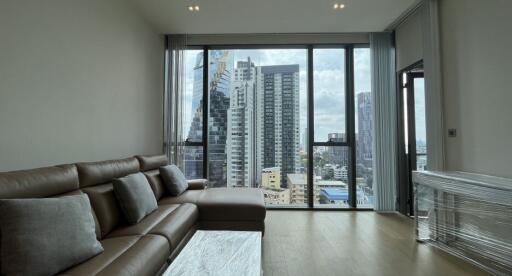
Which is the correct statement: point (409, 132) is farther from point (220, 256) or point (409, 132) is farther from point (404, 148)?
point (220, 256)

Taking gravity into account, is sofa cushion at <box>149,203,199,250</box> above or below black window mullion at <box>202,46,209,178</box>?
below

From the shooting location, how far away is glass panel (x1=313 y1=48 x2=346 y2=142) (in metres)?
4.40

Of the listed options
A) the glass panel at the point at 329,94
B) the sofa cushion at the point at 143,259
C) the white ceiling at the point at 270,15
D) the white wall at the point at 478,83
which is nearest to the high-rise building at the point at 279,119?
the glass panel at the point at 329,94

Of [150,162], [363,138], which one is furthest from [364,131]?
[150,162]

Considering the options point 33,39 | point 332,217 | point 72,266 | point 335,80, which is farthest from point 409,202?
point 33,39

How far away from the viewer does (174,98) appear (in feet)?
14.1

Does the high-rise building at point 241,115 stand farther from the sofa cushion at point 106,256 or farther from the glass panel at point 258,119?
the sofa cushion at point 106,256

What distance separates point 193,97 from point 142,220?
8.64 ft

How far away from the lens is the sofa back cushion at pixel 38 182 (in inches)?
54.7

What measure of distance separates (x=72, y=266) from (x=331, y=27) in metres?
4.15

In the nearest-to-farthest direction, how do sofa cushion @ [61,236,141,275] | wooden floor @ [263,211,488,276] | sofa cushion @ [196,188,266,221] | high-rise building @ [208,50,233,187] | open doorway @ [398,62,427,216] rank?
1. sofa cushion @ [61,236,141,275]
2. wooden floor @ [263,211,488,276]
3. sofa cushion @ [196,188,266,221]
4. open doorway @ [398,62,427,216]
5. high-rise building @ [208,50,233,187]

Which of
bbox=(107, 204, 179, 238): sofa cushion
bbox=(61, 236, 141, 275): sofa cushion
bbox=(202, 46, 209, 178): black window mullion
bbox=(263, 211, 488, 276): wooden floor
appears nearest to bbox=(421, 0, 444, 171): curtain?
bbox=(263, 211, 488, 276): wooden floor

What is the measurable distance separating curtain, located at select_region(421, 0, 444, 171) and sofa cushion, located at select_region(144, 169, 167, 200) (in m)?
3.39

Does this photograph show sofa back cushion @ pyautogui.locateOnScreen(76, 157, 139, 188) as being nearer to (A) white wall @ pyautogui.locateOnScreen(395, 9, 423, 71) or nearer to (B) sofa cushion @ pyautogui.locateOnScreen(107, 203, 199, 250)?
(B) sofa cushion @ pyautogui.locateOnScreen(107, 203, 199, 250)
